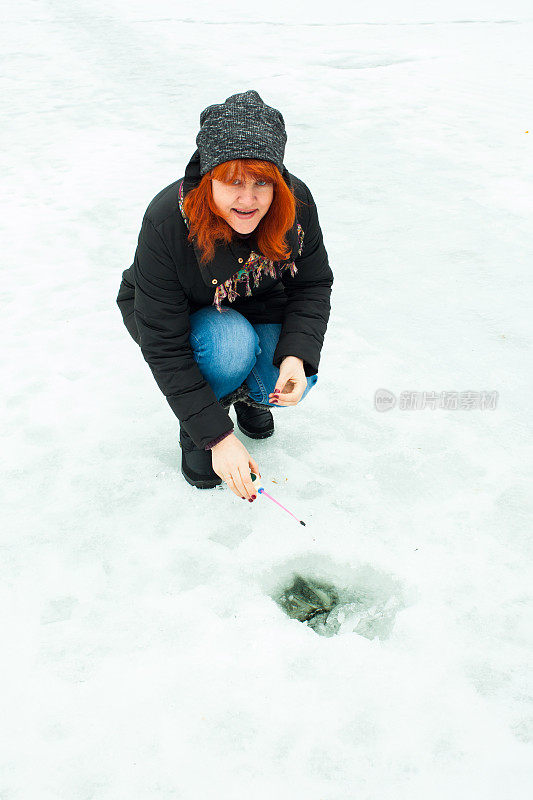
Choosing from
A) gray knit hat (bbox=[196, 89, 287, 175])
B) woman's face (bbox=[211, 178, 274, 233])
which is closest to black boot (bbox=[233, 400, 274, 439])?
woman's face (bbox=[211, 178, 274, 233])

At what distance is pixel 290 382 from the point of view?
1798 millimetres

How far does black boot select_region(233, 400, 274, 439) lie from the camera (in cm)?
212

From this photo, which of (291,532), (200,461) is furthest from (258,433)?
(291,532)

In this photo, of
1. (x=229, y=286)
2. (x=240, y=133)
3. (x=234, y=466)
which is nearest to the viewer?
(x=240, y=133)

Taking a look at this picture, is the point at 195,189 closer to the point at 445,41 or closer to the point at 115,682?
the point at 115,682

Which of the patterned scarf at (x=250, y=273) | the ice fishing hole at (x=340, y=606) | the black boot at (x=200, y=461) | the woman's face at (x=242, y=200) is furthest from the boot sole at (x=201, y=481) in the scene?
the woman's face at (x=242, y=200)

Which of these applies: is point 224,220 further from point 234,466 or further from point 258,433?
point 258,433

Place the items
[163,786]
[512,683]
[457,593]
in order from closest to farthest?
[163,786] < [512,683] < [457,593]

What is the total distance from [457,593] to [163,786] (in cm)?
83

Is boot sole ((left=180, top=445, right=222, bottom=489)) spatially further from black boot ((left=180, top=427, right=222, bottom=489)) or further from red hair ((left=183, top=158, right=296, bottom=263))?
red hair ((left=183, top=158, right=296, bottom=263))

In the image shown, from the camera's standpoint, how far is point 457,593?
1.64 m

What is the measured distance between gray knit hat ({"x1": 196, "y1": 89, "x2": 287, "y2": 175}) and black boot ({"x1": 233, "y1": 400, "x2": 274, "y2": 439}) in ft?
2.96

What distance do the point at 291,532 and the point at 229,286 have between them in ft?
2.33

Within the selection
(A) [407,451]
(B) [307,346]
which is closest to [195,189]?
(B) [307,346]
